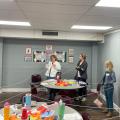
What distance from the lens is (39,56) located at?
8.03 m

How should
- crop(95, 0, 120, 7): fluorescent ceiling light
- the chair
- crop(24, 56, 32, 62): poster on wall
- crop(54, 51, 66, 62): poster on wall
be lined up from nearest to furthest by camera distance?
crop(95, 0, 120, 7): fluorescent ceiling light < the chair < crop(24, 56, 32, 62): poster on wall < crop(54, 51, 66, 62): poster on wall

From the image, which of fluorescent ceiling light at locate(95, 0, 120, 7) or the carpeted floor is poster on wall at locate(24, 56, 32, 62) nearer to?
the carpeted floor

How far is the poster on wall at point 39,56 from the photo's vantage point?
8008 millimetres

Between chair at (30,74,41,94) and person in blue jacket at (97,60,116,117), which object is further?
chair at (30,74,41,94)

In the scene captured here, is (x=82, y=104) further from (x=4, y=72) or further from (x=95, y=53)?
(x=4, y=72)

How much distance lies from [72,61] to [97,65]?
878 mm

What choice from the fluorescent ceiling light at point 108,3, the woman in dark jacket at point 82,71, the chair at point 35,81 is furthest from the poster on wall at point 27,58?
the fluorescent ceiling light at point 108,3

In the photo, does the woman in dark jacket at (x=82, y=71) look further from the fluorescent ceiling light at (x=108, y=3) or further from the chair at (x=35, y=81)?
the fluorescent ceiling light at (x=108, y=3)

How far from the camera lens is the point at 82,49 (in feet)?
26.9

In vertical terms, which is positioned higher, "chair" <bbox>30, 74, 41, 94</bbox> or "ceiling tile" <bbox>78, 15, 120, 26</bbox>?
"ceiling tile" <bbox>78, 15, 120, 26</bbox>

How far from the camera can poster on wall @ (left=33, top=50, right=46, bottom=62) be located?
315 inches

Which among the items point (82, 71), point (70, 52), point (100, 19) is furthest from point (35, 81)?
point (100, 19)

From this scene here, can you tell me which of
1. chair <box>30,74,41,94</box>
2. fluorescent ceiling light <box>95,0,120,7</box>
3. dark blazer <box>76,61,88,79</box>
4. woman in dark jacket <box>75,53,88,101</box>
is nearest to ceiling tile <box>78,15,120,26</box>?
fluorescent ceiling light <box>95,0,120,7</box>

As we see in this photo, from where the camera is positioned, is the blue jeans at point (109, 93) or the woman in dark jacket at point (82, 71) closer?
the blue jeans at point (109, 93)
